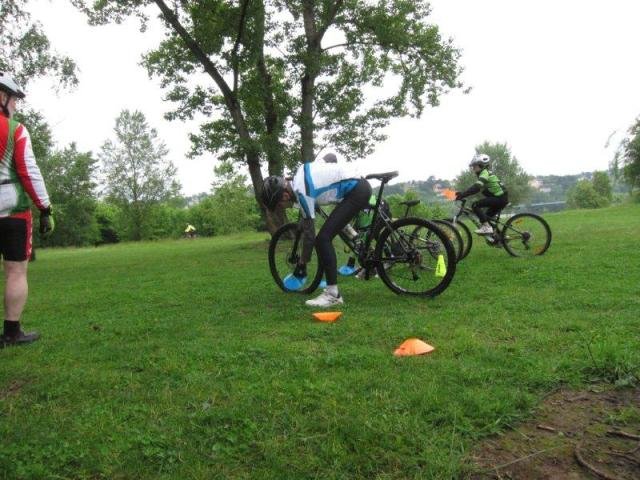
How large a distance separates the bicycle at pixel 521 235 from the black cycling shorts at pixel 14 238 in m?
6.67

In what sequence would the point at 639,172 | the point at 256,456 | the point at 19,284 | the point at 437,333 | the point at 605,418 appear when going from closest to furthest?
the point at 256,456 < the point at 605,418 < the point at 437,333 < the point at 19,284 < the point at 639,172

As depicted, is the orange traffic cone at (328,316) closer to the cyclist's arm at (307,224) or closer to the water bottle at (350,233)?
the cyclist's arm at (307,224)

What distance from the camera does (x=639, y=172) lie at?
1126 inches

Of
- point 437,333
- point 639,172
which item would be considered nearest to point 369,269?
point 437,333

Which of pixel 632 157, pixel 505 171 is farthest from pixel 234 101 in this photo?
pixel 505 171

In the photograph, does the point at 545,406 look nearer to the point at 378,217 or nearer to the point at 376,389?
the point at 376,389

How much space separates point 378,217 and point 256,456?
3.70 m

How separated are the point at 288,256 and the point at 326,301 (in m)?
1.37

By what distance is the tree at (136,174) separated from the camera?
51.8 meters

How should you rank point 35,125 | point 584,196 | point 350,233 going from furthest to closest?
point 584,196, point 35,125, point 350,233

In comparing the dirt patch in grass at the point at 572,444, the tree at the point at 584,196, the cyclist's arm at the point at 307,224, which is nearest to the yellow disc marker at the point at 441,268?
the cyclist's arm at the point at 307,224

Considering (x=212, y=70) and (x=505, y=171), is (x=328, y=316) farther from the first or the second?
(x=505, y=171)

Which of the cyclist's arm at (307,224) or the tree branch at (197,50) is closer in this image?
the cyclist's arm at (307,224)

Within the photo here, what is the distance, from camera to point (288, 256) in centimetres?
655
